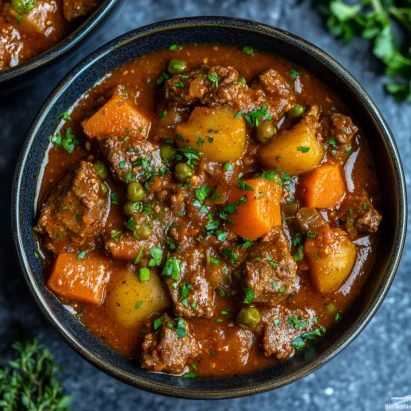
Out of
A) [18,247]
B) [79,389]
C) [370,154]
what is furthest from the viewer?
[79,389]

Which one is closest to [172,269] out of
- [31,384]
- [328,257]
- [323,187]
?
[328,257]

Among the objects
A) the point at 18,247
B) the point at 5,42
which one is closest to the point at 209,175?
the point at 18,247

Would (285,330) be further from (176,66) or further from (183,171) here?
(176,66)

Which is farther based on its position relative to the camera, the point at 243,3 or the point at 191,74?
the point at 243,3

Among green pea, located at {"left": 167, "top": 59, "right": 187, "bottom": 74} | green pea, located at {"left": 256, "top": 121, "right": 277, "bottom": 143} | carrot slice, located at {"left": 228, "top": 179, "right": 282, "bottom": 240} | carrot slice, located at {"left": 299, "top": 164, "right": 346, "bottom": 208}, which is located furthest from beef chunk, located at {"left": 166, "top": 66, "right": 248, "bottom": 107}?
carrot slice, located at {"left": 299, "top": 164, "right": 346, "bottom": 208}

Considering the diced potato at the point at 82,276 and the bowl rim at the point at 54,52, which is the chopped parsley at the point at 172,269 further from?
the bowl rim at the point at 54,52

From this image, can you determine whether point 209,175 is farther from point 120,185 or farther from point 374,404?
point 374,404

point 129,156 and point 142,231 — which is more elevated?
point 129,156

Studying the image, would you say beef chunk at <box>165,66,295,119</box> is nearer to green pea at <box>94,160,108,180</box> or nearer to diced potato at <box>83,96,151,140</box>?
diced potato at <box>83,96,151,140</box>
